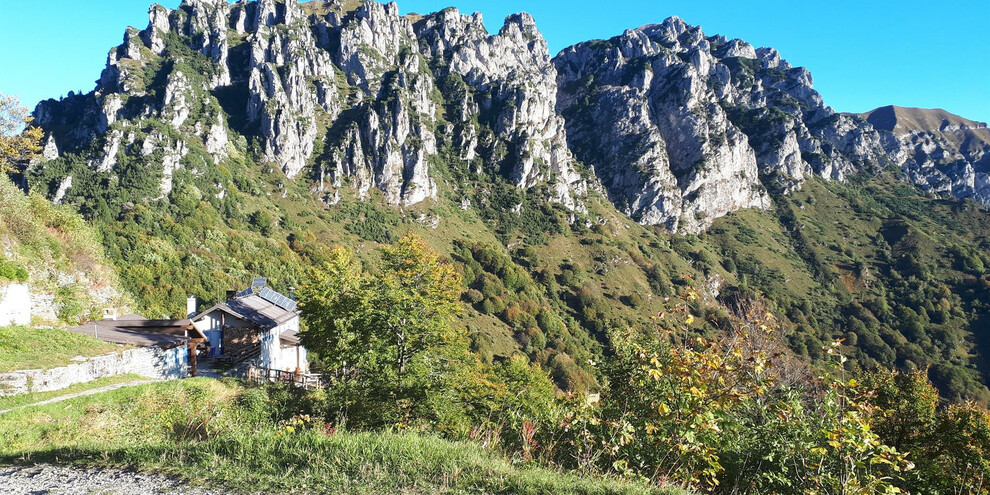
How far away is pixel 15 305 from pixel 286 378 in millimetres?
11059

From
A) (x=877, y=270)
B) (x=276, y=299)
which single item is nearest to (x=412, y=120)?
(x=276, y=299)

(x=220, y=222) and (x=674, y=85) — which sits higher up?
(x=674, y=85)

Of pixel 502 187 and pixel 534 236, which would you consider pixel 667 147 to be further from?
pixel 534 236

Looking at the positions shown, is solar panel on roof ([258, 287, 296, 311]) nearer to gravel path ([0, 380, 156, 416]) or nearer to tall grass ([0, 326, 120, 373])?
tall grass ([0, 326, 120, 373])

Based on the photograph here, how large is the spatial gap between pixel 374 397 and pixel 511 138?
6259 inches

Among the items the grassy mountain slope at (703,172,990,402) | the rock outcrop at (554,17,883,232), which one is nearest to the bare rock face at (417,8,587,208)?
the rock outcrop at (554,17,883,232)

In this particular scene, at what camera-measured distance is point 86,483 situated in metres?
4.55

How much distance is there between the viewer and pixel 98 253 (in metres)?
30.2

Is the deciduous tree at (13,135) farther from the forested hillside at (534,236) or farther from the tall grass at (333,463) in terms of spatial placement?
the tall grass at (333,463)

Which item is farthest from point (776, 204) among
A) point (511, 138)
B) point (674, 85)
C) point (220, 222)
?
point (220, 222)

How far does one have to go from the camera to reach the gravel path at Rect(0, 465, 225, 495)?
434 centimetres

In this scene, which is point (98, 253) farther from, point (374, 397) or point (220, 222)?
point (220, 222)

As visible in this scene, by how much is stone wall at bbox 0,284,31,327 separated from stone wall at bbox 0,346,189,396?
4878mm

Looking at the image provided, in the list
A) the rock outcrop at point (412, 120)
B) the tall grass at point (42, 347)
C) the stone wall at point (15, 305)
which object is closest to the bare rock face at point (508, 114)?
the rock outcrop at point (412, 120)
